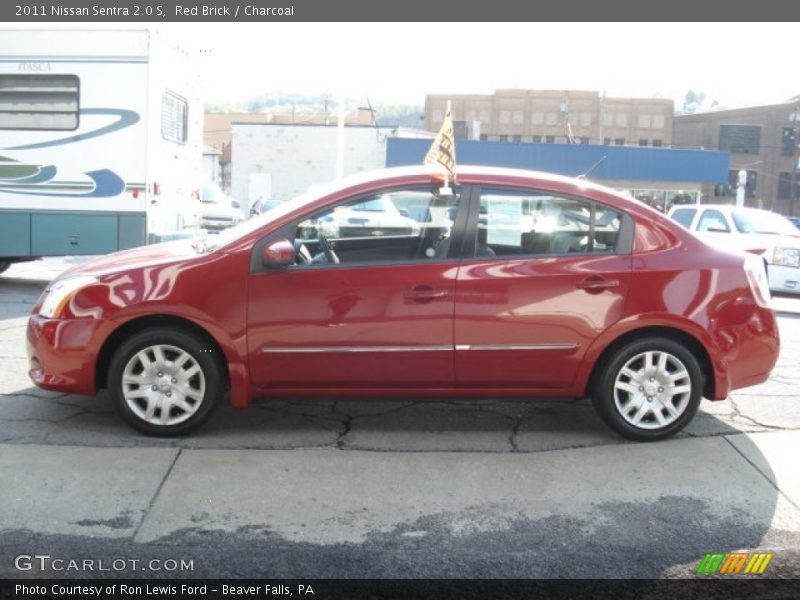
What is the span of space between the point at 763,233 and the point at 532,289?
977cm

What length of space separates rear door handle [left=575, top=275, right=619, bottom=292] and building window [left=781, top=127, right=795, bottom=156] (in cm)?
7609

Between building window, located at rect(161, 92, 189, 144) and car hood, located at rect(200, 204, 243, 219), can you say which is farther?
car hood, located at rect(200, 204, 243, 219)

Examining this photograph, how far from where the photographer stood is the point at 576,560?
12.3ft

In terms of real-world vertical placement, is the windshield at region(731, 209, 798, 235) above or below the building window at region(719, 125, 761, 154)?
below

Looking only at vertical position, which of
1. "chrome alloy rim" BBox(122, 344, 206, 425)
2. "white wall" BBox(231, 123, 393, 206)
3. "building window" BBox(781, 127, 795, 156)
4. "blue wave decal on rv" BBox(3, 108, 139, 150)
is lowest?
"chrome alloy rim" BBox(122, 344, 206, 425)

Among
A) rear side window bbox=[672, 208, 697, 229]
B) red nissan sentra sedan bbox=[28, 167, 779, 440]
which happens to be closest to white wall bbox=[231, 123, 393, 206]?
rear side window bbox=[672, 208, 697, 229]

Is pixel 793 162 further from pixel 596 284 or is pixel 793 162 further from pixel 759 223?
pixel 596 284

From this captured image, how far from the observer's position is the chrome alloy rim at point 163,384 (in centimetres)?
510

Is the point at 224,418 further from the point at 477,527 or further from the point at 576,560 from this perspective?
the point at 576,560

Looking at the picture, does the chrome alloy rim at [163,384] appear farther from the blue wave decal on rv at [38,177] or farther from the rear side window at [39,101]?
the rear side window at [39,101]

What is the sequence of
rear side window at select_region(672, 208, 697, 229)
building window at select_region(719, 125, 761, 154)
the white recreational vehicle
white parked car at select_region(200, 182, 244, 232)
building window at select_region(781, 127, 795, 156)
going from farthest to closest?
building window at select_region(719, 125, 761, 154) < building window at select_region(781, 127, 795, 156) < white parked car at select_region(200, 182, 244, 232) < rear side window at select_region(672, 208, 697, 229) < the white recreational vehicle

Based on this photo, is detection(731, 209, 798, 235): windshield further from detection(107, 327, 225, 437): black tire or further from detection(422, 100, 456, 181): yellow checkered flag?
detection(107, 327, 225, 437): black tire

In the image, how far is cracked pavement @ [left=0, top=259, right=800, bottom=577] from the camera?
3.76 metres

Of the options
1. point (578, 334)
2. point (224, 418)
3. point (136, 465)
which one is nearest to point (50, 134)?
point (224, 418)
